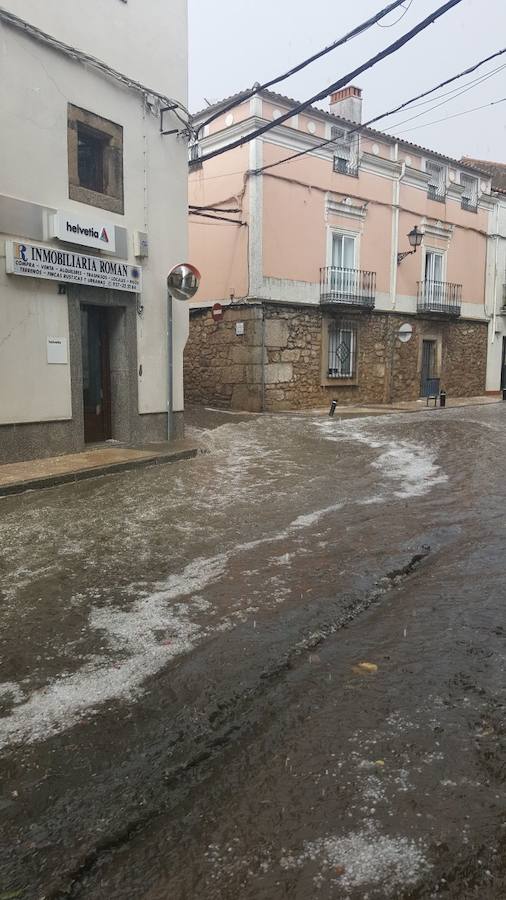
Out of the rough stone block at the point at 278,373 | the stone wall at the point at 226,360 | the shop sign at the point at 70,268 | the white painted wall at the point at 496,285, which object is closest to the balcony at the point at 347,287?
the rough stone block at the point at 278,373

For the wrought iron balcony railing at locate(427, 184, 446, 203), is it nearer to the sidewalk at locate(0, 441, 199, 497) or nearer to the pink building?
the pink building

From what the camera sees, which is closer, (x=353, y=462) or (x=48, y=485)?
(x=48, y=485)

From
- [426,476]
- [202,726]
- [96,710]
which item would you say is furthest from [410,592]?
[426,476]

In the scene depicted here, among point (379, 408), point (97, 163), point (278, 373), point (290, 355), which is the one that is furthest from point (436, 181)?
point (97, 163)

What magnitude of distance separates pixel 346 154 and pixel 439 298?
6.14 metres

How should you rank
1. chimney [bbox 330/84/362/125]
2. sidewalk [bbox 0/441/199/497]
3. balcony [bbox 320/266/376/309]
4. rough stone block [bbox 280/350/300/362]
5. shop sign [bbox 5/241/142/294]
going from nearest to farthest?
sidewalk [bbox 0/441/199/497]
shop sign [bbox 5/241/142/294]
rough stone block [bbox 280/350/300/362]
balcony [bbox 320/266/376/309]
chimney [bbox 330/84/362/125]

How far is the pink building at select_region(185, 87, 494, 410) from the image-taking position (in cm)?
1698

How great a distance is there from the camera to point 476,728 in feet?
8.55

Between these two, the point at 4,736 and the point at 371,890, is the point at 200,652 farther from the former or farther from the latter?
the point at 371,890

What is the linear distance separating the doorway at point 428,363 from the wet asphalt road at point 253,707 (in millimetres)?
16995

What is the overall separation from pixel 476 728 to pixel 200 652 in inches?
53.2

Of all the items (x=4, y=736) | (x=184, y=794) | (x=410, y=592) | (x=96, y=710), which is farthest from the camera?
(x=410, y=592)

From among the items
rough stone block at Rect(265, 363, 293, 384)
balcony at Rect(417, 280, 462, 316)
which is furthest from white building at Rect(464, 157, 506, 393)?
rough stone block at Rect(265, 363, 293, 384)

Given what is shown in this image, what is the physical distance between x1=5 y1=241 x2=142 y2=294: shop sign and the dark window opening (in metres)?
1.15
